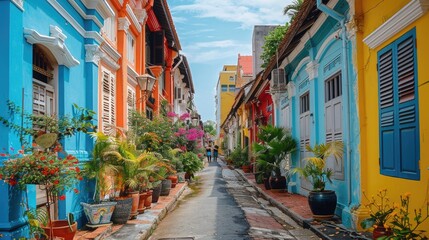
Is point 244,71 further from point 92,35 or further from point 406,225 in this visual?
point 406,225

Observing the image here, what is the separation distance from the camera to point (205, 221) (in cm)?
880

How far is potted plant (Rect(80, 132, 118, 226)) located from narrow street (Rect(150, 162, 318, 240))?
0.97m

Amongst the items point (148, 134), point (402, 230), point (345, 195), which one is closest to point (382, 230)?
point (402, 230)

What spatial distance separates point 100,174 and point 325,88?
5.35 metres

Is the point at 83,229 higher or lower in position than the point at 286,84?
lower

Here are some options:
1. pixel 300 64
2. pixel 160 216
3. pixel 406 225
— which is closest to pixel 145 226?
pixel 160 216

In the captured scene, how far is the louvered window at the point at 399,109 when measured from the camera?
18.4 ft

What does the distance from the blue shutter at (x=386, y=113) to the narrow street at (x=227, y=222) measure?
6.65ft

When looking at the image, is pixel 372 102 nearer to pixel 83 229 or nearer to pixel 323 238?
pixel 323 238

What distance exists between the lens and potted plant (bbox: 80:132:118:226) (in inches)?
289

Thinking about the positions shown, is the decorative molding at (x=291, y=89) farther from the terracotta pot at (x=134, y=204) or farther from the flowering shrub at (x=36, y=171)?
the flowering shrub at (x=36, y=171)

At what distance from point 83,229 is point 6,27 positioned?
3751mm

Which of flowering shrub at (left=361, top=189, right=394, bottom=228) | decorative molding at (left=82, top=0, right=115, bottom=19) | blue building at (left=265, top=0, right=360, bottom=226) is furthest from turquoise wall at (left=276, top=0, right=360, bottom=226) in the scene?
decorative molding at (left=82, top=0, right=115, bottom=19)

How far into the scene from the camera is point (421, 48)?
5.31m
